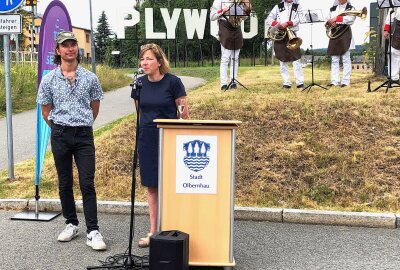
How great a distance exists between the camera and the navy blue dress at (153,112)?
16.0 feet

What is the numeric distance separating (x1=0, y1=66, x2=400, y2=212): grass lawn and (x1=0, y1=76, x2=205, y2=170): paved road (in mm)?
1548

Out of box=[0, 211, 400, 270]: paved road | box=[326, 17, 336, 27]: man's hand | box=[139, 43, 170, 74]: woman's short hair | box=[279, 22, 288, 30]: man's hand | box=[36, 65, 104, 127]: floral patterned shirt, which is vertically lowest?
box=[0, 211, 400, 270]: paved road

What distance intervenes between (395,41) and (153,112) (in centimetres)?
772

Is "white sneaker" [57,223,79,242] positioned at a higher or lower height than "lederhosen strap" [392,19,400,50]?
lower

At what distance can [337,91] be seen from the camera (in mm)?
10758

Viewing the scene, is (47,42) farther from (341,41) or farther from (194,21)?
(194,21)

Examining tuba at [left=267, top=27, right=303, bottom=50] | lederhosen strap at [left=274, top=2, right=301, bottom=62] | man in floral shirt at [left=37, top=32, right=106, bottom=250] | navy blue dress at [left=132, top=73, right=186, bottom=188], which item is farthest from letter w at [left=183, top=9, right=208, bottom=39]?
navy blue dress at [left=132, top=73, right=186, bottom=188]

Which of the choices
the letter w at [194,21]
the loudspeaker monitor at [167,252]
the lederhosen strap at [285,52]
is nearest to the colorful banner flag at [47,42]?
the loudspeaker monitor at [167,252]

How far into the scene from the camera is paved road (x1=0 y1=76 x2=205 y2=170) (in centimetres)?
1052

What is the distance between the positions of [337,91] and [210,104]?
9.33 ft

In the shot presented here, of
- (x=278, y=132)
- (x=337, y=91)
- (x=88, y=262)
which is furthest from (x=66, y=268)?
A: (x=337, y=91)

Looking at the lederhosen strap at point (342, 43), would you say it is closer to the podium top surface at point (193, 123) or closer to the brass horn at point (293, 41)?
the brass horn at point (293, 41)

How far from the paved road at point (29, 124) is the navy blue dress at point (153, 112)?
5.13 metres

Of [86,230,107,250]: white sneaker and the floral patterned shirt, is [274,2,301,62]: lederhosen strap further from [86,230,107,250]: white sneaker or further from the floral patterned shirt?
[86,230,107,250]: white sneaker
